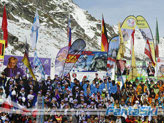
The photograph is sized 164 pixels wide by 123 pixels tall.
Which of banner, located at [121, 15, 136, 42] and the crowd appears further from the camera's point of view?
banner, located at [121, 15, 136, 42]

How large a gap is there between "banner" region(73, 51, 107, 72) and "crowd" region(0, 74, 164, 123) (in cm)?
498

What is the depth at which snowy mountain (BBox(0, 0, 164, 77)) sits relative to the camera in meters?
58.9

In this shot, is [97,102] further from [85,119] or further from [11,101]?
[11,101]

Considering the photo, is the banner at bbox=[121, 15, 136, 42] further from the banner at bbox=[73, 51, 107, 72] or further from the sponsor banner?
the sponsor banner

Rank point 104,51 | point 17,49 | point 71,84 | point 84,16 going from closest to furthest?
point 71,84 → point 104,51 → point 17,49 → point 84,16

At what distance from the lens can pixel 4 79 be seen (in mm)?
13367

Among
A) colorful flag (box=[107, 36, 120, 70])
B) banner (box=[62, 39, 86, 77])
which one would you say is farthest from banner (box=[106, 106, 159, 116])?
colorful flag (box=[107, 36, 120, 70])

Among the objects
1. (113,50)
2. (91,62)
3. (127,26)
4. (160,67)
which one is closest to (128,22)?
(127,26)

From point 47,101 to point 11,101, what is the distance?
1.45 meters

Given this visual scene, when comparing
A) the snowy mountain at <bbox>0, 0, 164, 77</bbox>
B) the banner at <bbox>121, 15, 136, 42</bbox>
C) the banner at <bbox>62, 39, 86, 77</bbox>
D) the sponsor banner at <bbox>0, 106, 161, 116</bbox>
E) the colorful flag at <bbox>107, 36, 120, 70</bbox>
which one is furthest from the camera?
the snowy mountain at <bbox>0, 0, 164, 77</bbox>

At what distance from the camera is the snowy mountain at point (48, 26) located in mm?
58875

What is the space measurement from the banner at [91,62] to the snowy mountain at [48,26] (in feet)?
14.2

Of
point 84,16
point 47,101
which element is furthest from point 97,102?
point 84,16

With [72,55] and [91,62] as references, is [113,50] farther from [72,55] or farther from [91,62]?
[72,55]
